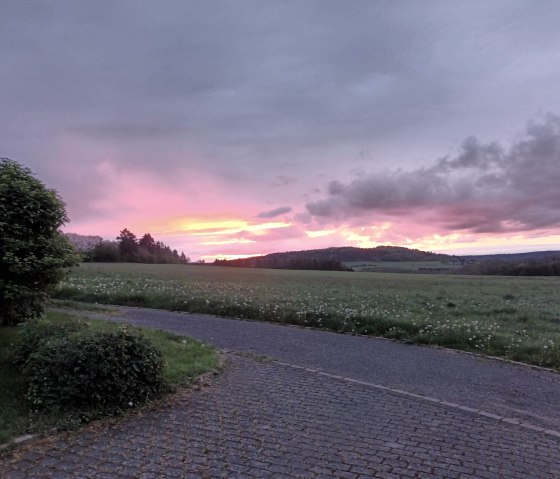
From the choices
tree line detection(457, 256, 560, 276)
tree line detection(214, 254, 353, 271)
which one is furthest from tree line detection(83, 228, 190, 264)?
tree line detection(457, 256, 560, 276)

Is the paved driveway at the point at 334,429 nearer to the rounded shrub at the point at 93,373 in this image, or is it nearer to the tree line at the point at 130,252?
the rounded shrub at the point at 93,373

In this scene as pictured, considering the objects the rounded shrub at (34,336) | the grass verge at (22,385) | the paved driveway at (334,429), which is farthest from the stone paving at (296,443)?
the rounded shrub at (34,336)

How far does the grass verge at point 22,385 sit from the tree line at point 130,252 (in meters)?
74.2

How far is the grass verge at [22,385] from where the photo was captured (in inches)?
211

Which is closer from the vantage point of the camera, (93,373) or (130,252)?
(93,373)

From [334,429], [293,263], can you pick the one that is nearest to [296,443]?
[334,429]

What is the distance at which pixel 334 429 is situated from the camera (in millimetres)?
5648

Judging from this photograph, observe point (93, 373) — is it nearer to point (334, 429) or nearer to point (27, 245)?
point (334, 429)

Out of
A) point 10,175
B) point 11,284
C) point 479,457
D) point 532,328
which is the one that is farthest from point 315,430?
point 532,328

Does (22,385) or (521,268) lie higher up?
(521,268)

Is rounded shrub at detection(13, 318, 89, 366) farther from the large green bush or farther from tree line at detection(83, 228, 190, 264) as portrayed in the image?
tree line at detection(83, 228, 190, 264)

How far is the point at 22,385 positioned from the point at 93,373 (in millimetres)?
1254

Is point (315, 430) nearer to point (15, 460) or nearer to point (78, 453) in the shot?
point (78, 453)

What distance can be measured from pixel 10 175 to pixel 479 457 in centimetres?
818
